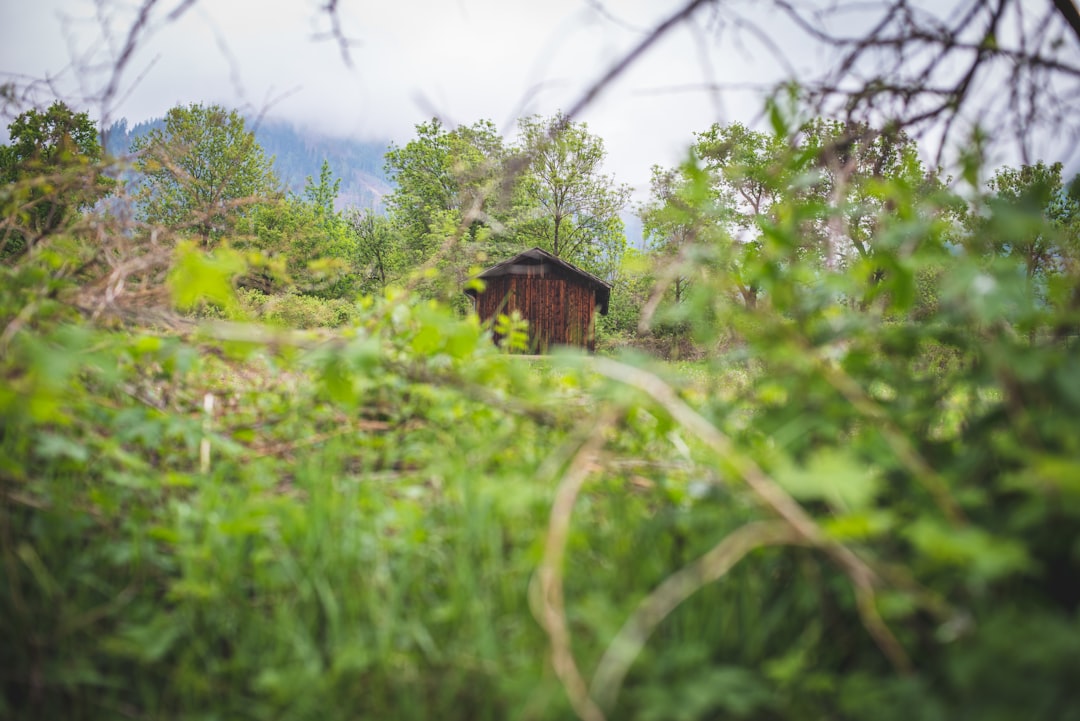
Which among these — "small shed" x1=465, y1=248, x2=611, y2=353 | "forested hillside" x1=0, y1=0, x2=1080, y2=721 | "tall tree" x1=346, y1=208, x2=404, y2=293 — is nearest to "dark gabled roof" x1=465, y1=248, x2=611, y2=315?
"small shed" x1=465, y1=248, x2=611, y2=353

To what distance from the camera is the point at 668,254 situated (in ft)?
7.45

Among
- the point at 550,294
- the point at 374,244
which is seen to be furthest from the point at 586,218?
the point at 374,244

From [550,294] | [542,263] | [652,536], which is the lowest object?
[652,536]

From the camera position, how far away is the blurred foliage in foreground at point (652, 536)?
0.99 m

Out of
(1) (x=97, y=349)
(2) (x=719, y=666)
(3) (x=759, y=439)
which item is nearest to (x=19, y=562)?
(1) (x=97, y=349)

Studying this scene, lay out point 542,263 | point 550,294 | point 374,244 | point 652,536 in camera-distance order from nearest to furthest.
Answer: point 652,536, point 542,263, point 550,294, point 374,244

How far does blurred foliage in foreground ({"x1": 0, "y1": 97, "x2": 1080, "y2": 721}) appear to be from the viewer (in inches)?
38.8

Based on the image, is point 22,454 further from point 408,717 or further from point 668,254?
point 668,254

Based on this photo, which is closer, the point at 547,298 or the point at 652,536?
the point at 652,536

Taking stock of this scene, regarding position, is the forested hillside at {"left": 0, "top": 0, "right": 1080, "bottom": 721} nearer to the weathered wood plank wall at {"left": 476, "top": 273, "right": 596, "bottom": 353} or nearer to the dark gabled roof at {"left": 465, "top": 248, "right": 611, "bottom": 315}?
the dark gabled roof at {"left": 465, "top": 248, "right": 611, "bottom": 315}

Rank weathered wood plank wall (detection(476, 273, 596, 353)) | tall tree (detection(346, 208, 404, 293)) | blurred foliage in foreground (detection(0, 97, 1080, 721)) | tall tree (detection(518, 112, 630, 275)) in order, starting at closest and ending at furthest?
blurred foliage in foreground (detection(0, 97, 1080, 721))
weathered wood plank wall (detection(476, 273, 596, 353))
tall tree (detection(518, 112, 630, 275))
tall tree (detection(346, 208, 404, 293))

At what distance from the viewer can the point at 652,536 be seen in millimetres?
1477

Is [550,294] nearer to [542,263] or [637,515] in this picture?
[542,263]

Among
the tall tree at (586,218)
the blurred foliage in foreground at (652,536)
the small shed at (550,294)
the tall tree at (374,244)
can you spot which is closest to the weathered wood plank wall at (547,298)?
the small shed at (550,294)
